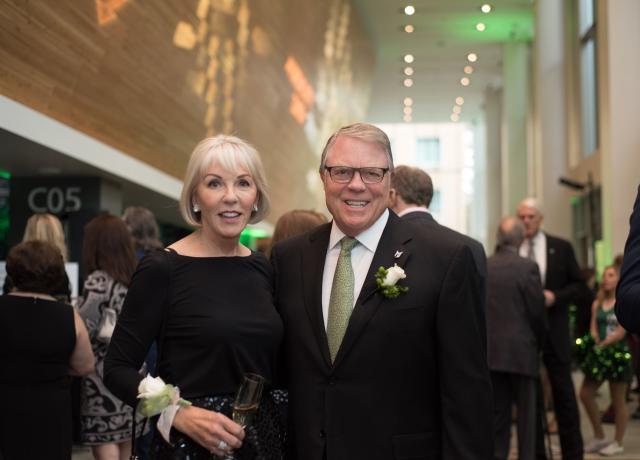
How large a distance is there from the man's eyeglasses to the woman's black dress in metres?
0.46

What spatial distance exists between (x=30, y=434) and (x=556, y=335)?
408 centimetres

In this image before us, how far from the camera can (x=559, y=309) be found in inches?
286

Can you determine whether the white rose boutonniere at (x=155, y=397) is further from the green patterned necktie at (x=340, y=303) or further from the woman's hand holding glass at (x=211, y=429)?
the green patterned necktie at (x=340, y=303)

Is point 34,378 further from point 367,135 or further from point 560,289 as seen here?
point 560,289

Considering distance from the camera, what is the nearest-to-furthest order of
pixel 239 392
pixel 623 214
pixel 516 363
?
pixel 239 392 < pixel 516 363 < pixel 623 214

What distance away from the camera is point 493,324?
22.3 ft

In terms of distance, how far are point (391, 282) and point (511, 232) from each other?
4.27 meters

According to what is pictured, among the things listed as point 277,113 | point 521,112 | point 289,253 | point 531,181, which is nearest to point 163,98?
point 277,113

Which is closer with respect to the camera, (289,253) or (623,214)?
(289,253)

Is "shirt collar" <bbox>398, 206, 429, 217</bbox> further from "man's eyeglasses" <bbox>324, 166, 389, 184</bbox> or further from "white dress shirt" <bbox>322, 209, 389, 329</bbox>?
"man's eyeglasses" <bbox>324, 166, 389, 184</bbox>

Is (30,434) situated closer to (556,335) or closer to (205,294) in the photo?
(205,294)

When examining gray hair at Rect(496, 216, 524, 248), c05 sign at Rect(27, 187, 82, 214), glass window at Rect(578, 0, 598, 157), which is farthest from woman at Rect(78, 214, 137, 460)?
glass window at Rect(578, 0, 598, 157)

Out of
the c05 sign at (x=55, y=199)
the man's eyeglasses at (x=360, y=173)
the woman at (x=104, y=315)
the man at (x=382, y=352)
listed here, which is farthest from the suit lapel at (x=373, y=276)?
the c05 sign at (x=55, y=199)

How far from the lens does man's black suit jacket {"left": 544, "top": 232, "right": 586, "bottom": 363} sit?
7.11m
